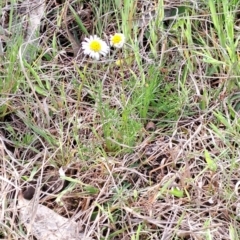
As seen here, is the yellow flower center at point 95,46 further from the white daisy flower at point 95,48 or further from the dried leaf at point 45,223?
the dried leaf at point 45,223

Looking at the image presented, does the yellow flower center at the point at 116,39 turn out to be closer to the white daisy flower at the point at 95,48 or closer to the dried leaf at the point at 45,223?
the white daisy flower at the point at 95,48

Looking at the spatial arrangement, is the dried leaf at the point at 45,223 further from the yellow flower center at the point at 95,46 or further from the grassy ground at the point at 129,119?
the yellow flower center at the point at 95,46

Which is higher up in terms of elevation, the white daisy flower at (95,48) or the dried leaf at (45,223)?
the white daisy flower at (95,48)

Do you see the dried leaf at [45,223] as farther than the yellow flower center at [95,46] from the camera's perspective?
No

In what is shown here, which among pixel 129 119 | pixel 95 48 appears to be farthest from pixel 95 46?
pixel 129 119

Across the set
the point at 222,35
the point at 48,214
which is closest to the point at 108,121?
the point at 48,214

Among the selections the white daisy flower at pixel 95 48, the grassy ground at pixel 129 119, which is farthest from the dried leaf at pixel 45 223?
the white daisy flower at pixel 95 48

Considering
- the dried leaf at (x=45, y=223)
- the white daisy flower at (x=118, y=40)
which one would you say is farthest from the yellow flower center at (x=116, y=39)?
the dried leaf at (x=45, y=223)

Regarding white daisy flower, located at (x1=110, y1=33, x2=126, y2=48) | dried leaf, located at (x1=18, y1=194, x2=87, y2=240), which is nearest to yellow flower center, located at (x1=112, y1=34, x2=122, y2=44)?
white daisy flower, located at (x1=110, y1=33, x2=126, y2=48)

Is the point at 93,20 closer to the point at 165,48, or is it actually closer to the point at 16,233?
the point at 165,48
